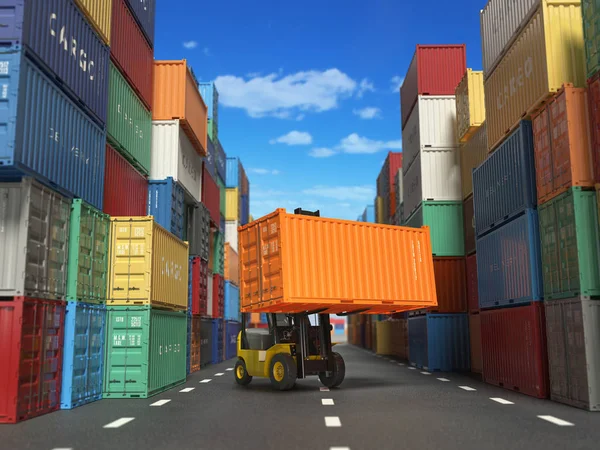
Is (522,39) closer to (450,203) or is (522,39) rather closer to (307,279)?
(307,279)

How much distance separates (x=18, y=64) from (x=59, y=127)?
1.81 m

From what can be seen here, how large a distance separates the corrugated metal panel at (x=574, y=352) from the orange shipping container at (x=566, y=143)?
2304 millimetres

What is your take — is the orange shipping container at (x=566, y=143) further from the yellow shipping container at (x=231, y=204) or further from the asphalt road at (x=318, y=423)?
the yellow shipping container at (x=231, y=204)

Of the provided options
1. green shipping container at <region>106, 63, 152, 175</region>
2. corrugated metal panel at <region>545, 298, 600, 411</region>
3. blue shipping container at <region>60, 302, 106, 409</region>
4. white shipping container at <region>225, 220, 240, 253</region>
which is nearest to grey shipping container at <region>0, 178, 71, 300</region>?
blue shipping container at <region>60, 302, 106, 409</region>

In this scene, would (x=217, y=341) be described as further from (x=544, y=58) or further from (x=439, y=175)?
(x=544, y=58)

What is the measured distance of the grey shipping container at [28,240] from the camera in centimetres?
962

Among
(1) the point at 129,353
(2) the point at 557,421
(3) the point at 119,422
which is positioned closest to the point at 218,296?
(1) the point at 129,353

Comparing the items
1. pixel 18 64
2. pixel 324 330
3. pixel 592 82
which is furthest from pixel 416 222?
pixel 18 64

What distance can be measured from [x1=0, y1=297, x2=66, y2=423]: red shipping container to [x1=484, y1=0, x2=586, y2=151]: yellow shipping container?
10.6m

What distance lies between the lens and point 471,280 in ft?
66.2

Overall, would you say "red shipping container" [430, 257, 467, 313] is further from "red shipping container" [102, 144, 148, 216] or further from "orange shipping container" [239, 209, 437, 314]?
"red shipping container" [102, 144, 148, 216]

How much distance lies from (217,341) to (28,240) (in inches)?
735

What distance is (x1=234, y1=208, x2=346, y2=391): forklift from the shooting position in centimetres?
1452

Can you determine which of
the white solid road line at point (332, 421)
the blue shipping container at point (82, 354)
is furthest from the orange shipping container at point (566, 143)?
the blue shipping container at point (82, 354)
